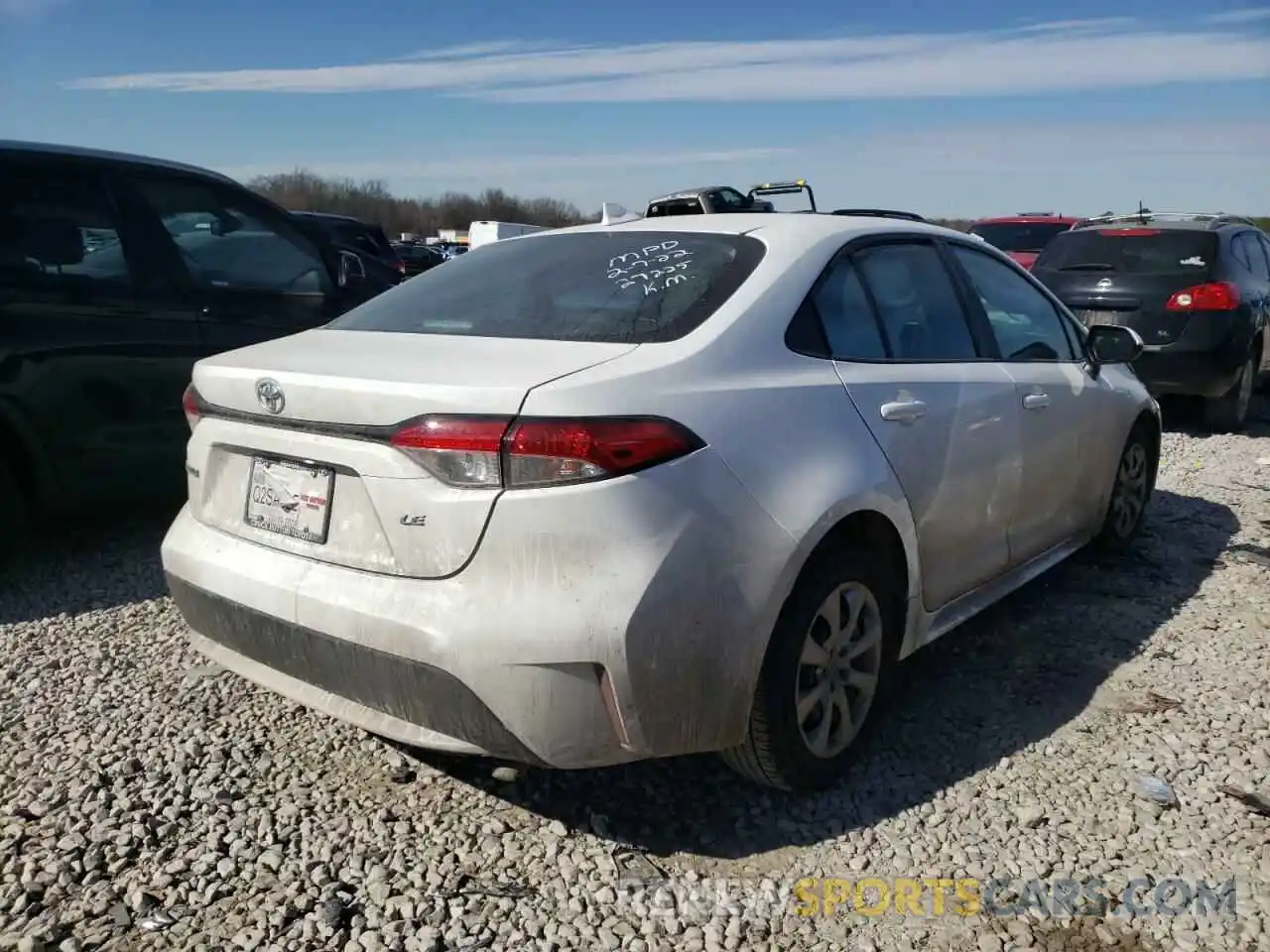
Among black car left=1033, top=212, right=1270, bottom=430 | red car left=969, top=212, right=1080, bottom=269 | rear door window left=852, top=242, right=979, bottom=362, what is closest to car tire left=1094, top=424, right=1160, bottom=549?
rear door window left=852, top=242, right=979, bottom=362

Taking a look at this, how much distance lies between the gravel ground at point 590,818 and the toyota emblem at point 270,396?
3.55ft

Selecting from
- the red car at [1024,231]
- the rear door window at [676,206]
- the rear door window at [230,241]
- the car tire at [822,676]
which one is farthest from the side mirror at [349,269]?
the red car at [1024,231]

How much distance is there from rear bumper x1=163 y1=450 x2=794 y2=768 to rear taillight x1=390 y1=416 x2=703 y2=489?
5 centimetres

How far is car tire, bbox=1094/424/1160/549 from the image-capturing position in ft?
15.6

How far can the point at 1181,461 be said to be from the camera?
7.18 m

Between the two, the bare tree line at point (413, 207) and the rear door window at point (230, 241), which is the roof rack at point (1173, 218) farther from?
the bare tree line at point (413, 207)

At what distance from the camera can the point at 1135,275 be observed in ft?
26.0

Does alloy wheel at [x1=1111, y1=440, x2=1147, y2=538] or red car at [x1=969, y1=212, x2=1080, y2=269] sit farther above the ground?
red car at [x1=969, y1=212, x2=1080, y2=269]

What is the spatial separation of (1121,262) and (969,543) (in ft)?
18.8

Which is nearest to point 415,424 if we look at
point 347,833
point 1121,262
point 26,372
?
point 347,833

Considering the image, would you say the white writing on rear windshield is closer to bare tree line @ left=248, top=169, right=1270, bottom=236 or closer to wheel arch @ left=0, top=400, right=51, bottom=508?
wheel arch @ left=0, top=400, right=51, bottom=508

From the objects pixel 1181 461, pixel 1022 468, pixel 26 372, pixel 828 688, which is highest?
pixel 26 372

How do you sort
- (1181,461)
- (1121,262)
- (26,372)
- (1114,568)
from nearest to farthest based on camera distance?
(26,372) → (1114,568) → (1181,461) → (1121,262)

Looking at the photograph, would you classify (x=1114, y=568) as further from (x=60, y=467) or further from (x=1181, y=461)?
(x=60, y=467)
